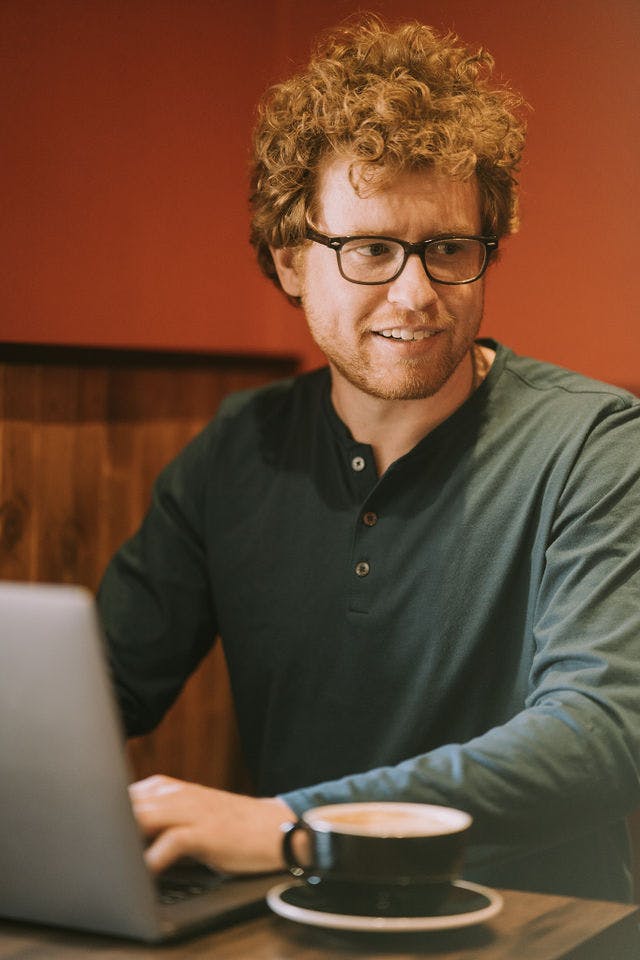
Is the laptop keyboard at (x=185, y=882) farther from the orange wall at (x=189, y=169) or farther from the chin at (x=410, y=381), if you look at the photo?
the orange wall at (x=189, y=169)

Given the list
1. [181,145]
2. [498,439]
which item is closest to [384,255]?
[498,439]

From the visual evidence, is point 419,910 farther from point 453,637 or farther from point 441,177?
point 441,177

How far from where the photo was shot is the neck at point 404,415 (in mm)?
1810

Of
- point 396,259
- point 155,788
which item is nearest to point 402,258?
point 396,259

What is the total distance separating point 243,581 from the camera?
6.22 ft

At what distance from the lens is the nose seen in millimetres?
1673

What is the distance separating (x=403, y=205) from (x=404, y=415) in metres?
0.29

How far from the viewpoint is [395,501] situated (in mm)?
1767

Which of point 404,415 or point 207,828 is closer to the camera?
point 207,828

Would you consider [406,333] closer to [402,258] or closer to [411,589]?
[402,258]

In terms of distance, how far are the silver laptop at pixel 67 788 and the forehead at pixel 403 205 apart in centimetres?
95

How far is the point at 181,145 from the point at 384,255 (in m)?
1.02

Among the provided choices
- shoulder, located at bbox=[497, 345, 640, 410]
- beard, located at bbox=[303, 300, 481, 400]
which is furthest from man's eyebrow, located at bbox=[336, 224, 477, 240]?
shoulder, located at bbox=[497, 345, 640, 410]

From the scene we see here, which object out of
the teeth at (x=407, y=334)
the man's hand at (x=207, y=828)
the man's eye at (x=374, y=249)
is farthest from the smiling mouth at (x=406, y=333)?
the man's hand at (x=207, y=828)
